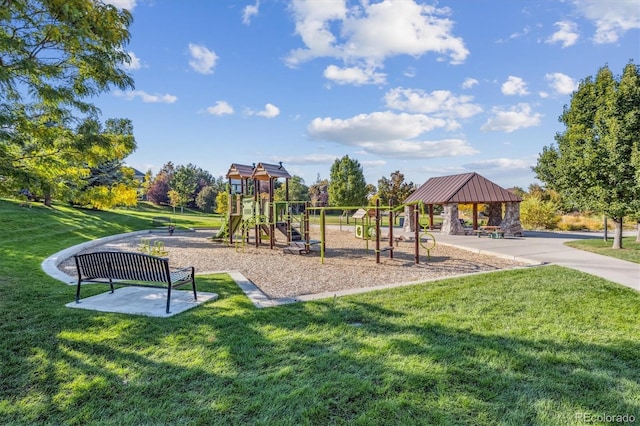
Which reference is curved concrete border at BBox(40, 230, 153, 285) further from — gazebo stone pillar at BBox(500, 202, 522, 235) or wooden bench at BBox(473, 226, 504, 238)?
gazebo stone pillar at BBox(500, 202, 522, 235)

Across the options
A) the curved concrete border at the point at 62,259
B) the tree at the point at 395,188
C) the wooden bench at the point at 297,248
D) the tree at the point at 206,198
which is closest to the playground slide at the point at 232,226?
the wooden bench at the point at 297,248

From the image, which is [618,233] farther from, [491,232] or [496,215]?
[496,215]

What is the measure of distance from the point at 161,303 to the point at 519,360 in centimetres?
495

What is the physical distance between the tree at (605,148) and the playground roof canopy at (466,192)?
15.0ft

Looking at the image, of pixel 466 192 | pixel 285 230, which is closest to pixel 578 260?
pixel 466 192

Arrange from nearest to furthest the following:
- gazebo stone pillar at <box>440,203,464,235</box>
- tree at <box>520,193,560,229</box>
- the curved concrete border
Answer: the curved concrete border, gazebo stone pillar at <box>440,203,464,235</box>, tree at <box>520,193,560,229</box>

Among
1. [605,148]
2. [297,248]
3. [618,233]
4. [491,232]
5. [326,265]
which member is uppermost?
[605,148]

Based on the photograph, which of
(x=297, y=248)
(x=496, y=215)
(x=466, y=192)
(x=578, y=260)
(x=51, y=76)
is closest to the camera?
(x=51, y=76)

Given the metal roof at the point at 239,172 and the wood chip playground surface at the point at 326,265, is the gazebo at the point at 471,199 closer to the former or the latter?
the wood chip playground surface at the point at 326,265

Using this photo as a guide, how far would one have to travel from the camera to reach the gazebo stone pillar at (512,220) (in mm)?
18438

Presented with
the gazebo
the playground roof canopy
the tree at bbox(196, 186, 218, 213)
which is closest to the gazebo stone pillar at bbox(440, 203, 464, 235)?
the gazebo

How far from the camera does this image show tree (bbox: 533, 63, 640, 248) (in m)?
11.5

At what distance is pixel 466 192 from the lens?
762 inches

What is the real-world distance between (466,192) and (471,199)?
0.66 metres
